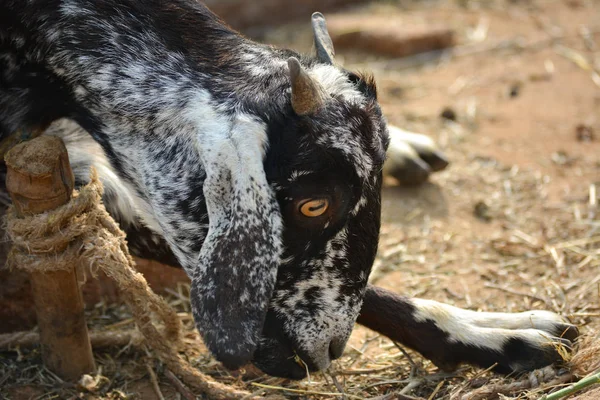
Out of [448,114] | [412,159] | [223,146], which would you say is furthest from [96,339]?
[448,114]

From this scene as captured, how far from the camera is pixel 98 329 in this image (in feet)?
12.2

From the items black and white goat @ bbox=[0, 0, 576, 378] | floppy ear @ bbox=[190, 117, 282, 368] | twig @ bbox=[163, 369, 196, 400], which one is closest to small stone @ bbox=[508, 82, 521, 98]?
black and white goat @ bbox=[0, 0, 576, 378]

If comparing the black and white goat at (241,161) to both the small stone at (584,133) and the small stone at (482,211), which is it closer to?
the small stone at (482,211)

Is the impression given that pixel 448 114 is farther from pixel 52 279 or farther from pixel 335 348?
pixel 52 279

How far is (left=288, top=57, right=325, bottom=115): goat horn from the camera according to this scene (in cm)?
259

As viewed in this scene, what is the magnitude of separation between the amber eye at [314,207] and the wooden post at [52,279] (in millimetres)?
881

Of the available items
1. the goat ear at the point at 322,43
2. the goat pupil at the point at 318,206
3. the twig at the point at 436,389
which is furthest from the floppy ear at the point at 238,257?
the twig at the point at 436,389

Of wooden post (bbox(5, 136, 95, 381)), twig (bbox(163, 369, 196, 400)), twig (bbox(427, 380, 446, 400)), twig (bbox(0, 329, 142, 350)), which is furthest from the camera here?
twig (bbox(0, 329, 142, 350))

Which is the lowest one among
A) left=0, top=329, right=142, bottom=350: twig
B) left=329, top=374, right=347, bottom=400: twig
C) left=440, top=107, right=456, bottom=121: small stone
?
left=329, top=374, right=347, bottom=400: twig

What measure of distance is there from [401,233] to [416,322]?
4.82ft

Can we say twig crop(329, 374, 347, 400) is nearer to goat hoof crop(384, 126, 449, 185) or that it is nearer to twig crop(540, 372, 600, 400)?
twig crop(540, 372, 600, 400)

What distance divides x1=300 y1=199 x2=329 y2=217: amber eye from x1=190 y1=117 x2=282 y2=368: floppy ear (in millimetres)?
87

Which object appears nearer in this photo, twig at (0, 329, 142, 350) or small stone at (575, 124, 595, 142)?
twig at (0, 329, 142, 350)

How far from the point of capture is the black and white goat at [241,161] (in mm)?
2621
